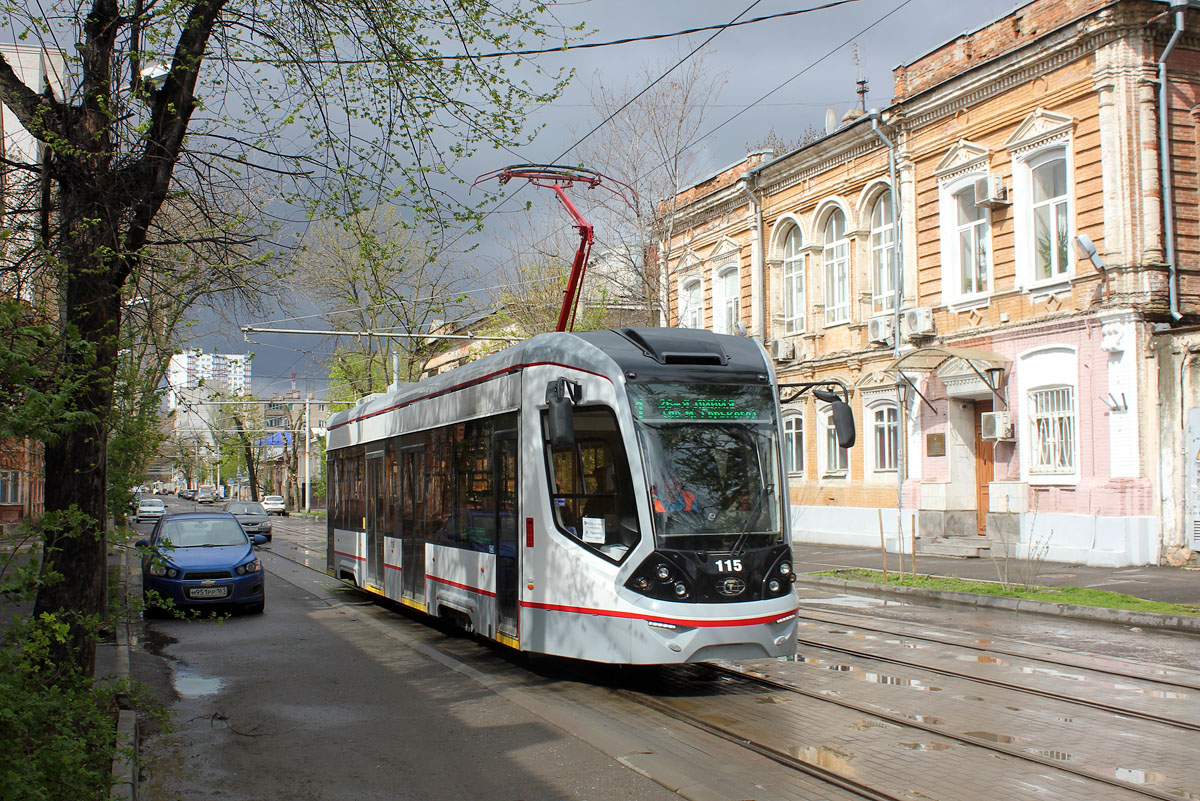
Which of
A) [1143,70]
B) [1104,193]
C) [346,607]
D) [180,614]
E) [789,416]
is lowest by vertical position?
[346,607]

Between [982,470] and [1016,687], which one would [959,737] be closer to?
[1016,687]

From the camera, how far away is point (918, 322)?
2402 cm

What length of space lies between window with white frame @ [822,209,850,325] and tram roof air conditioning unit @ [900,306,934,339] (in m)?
3.06

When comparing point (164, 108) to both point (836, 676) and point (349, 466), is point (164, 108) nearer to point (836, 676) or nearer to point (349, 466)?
point (836, 676)

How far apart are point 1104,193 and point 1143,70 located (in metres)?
2.28

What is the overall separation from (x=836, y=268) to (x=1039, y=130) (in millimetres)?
7920

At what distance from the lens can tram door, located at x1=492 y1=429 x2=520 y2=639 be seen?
9.88 m

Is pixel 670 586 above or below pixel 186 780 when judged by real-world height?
above

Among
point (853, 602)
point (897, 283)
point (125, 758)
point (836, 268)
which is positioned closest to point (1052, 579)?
point (853, 602)

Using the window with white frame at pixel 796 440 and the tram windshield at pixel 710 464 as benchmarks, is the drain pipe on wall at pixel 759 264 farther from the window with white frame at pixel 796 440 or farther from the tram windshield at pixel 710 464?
the tram windshield at pixel 710 464

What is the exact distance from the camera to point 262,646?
1243 centimetres

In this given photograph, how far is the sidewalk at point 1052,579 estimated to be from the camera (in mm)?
13922

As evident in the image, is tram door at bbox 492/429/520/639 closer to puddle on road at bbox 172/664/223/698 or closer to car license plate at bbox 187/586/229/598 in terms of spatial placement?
puddle on road at bbox 172/664/223/698

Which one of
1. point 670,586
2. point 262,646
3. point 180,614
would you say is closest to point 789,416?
point 262,646
